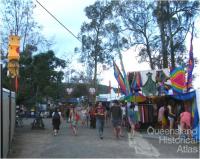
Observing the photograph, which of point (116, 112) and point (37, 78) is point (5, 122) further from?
point (37, 78)

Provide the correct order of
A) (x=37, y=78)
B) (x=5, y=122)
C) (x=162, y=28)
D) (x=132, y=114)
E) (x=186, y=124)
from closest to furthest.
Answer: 1. (x=5, y=122)
2. (x=186, y=124)
3. (x=132, y=114)
4. (x=37, y=78)
5. (x=162, y=28)

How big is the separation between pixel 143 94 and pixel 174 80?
400 cm

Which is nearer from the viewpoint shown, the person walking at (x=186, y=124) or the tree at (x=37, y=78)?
the person walking at (x=186, y=124)

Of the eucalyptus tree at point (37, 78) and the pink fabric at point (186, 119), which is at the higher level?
the eucalyptus tree at point (37, 78)

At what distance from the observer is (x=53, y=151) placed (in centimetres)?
1500

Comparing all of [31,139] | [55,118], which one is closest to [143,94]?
[55,118]

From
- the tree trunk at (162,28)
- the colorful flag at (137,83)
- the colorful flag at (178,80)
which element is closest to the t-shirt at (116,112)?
the colorful flag at (178,80)

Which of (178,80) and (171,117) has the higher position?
(178,80)

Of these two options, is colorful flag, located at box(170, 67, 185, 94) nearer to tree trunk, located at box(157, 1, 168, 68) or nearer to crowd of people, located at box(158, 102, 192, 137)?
crowd of people, located at box(158, 102, 192, 137)

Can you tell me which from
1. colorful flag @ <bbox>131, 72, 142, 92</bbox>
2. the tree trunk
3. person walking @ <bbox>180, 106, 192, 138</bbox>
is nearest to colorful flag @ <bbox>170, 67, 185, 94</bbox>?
person walking @ <bbox>180, 106, 192, 138</bbox>

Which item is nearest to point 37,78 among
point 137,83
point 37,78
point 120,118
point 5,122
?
point 37,78

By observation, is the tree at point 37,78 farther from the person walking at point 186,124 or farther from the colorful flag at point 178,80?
the person walking at point 186,124

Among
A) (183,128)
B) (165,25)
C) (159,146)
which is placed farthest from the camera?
(165,25)

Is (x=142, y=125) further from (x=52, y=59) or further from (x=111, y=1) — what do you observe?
(x=111, y=1)
